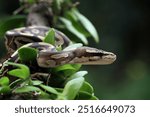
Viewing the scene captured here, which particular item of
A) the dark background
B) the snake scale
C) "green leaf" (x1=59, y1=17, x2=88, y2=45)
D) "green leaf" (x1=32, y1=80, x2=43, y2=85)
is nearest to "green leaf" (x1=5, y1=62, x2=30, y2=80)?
"green leaf" (x1=32, y1=80, x2=43, y2=85)

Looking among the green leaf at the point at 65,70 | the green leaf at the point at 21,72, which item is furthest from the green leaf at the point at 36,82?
the green leaf at the point at 65,70

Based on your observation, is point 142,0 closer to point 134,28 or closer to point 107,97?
point 134,28

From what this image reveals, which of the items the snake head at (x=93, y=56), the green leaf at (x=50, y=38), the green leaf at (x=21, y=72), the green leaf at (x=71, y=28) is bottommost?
the green leaf at (x=71, y=28)

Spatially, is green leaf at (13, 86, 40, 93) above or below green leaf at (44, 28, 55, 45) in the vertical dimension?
below

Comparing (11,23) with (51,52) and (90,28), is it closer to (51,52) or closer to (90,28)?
(90,28)

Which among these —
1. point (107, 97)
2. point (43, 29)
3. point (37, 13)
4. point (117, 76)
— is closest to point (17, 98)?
point (43, 29)

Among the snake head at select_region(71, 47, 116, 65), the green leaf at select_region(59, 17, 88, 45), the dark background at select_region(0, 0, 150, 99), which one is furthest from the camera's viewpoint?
the dark background at select_region(0, 0, 150, 99)

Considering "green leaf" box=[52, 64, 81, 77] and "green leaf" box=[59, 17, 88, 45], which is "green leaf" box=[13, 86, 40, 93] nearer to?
"green leaf" box=[52, 64, 81, 77]

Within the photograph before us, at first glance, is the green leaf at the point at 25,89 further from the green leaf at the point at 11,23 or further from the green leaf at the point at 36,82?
the green leaf at the point at 11,23
